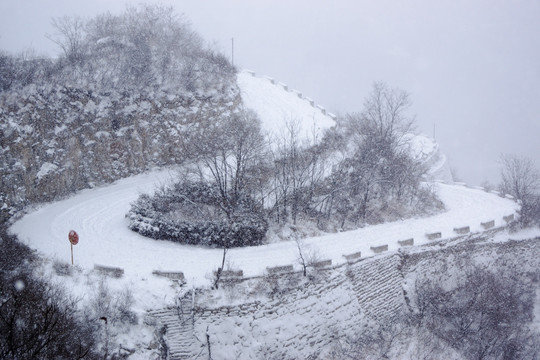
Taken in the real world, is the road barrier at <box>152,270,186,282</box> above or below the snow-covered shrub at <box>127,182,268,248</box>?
below

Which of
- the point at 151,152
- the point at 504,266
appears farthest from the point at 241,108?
the point at 504,266

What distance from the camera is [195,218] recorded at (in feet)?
75.0

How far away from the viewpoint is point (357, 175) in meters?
27.8

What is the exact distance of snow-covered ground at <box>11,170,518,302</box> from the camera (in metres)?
19.1

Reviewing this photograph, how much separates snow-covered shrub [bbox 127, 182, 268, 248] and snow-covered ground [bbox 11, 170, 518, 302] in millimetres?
464

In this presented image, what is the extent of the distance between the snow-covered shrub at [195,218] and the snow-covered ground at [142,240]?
1.52 ft

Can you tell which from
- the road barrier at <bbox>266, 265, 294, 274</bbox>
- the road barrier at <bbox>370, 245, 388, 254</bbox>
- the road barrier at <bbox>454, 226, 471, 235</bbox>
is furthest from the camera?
the road barrier at <bbox>454, 226, 471, 235</bbox>

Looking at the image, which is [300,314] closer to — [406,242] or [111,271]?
[406,242]

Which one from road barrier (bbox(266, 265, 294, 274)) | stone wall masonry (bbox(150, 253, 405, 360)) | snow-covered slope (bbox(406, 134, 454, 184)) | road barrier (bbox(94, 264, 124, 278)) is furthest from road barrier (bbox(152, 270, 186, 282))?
snow-covered slope (bbox(406, 134, 454, 184))

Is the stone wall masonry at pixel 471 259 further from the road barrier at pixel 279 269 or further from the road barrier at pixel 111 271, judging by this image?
the road barrier at pixel 111 271

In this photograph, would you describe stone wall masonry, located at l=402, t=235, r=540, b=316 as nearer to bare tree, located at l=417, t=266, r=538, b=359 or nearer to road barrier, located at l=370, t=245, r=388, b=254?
bare tree, located at l=417, t=266, r=538, b=359

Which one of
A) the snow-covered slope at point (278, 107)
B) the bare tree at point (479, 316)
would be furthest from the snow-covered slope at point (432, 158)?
the bare tree at point (479, 316)

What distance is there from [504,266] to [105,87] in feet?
82.2

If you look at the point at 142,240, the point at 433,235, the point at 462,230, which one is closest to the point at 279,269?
the point at 142,240
